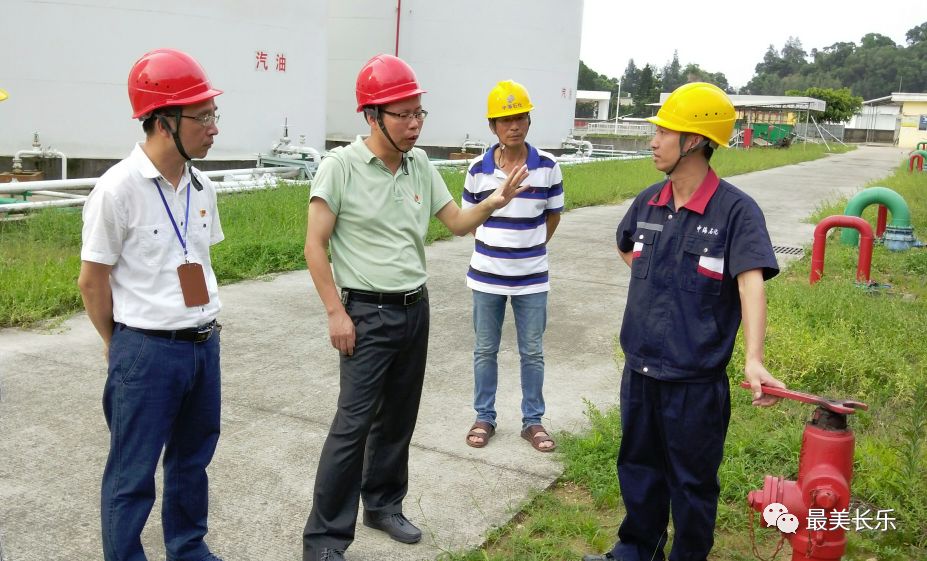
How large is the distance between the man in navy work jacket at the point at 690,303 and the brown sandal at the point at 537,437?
1.29 meters

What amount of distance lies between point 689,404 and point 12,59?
1184 centimetres

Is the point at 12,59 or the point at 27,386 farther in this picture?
the point at 12,59

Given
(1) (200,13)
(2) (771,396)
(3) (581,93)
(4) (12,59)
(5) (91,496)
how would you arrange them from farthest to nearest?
(3) (581,93), (1) (200,13), (4) (12,59), (5) (91,496), (2) (771,396)

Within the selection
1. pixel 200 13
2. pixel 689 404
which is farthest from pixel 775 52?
pixel 689 404

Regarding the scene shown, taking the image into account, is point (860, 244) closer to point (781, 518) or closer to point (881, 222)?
point (881, 222)

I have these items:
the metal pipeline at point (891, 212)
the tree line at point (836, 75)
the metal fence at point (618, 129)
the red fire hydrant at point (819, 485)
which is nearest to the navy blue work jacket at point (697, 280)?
the red fire hydrant at point (819, 485)

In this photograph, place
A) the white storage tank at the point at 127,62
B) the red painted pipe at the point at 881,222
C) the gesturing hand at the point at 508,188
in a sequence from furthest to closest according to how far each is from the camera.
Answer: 1. the white storage tank at the point at 127,62
2. the red painted pipe at the point at 881,222
3. the gesturing hand at the point at 508,188

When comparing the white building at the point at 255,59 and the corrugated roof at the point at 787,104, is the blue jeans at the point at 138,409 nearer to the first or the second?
the white building at the point at 255,59

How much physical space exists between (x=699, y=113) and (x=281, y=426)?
2.71 meters

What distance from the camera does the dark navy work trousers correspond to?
2.88 meters

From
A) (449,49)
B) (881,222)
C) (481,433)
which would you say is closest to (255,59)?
(449,49)

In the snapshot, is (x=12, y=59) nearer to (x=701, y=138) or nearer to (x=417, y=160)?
(x=417, y=160)

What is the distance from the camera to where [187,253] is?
2.79 m

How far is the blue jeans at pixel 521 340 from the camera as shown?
4328mm
